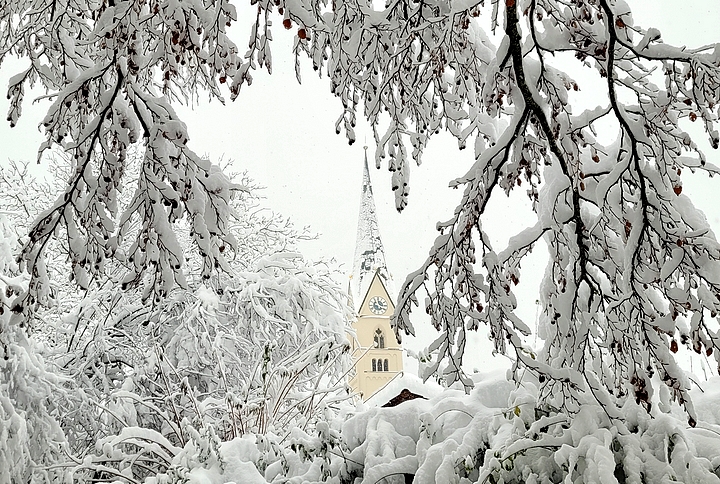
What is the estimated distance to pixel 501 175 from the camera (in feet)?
8.55

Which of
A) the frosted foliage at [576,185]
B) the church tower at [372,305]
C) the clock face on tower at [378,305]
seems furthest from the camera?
the clock face on tower at [378,305]

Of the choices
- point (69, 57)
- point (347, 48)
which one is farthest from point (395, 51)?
point (69, 57)

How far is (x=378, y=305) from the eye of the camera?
30.9 m

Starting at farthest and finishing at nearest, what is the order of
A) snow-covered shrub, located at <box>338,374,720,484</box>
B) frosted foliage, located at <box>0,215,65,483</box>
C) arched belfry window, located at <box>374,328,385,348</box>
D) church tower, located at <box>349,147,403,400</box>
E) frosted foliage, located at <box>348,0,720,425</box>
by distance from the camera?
arched belfry window, located at <box>374,328,385,348</box>
church tower, located at <box>349,147,403,400</box>
frosted foliage, located at <box>0,215,65,483</box>
snow-covered shrub, located at <box>338,374,720,484</box>
frosted foliage, located at <box>348,0,720,425</box>

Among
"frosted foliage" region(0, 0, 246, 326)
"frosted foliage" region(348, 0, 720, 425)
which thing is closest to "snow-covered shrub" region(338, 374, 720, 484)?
"frosted foliage" region(348, 0, 720, 425)

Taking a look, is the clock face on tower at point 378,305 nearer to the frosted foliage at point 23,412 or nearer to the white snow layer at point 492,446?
the frosted foliage at point 23,412

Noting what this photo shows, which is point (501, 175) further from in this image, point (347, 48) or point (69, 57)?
point (69, 57)

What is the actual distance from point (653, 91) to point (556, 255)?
0.81 m

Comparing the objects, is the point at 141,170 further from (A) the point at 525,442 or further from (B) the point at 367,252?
(B) the point at 367,252

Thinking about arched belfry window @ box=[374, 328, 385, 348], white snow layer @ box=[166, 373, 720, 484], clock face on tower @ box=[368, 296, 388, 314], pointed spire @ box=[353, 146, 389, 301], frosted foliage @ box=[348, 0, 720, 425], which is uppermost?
pointed spire @ box=[353, 146, 389, 301]

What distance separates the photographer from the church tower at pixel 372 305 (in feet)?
97.2

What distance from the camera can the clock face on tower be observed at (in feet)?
101

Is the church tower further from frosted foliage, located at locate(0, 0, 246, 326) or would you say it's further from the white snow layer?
frosted foliage, located at locate(0, 0, 246, 326)

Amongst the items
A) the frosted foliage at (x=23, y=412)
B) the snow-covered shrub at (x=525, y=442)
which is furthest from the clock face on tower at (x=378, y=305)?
the snow-covered shrub at (x=525, y=442)
